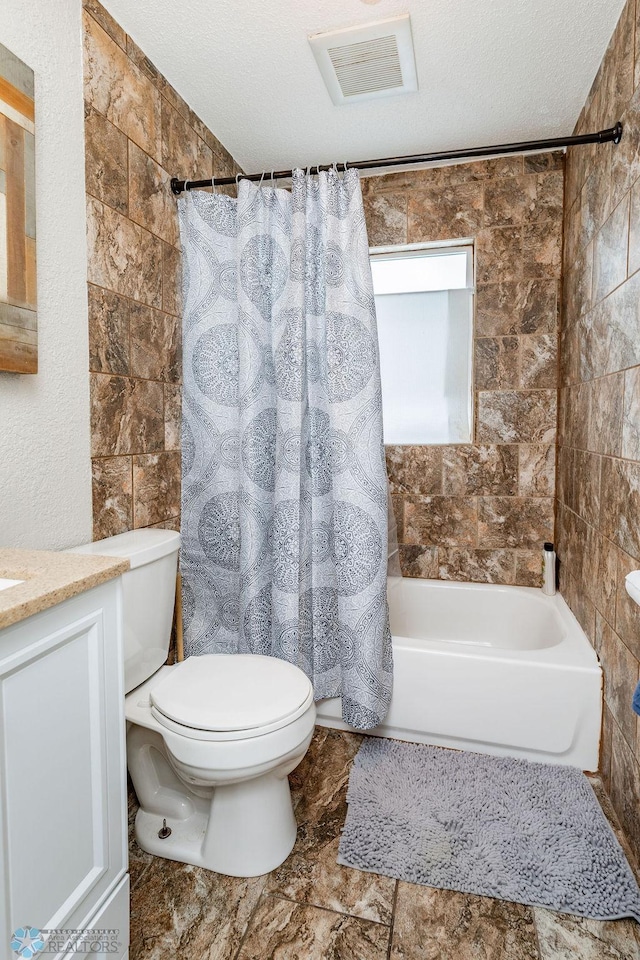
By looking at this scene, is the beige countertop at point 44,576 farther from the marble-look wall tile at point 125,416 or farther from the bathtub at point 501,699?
the bathtub at point 501,699

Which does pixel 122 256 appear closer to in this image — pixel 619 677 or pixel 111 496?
pixel 111 496

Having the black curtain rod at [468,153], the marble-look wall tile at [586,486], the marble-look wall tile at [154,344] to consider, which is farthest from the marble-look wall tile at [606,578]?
the marble-look wall tile at [154,344]

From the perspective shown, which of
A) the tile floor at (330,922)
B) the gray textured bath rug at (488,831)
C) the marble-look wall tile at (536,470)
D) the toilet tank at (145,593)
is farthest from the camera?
the marble-look wall tile at (536,470)

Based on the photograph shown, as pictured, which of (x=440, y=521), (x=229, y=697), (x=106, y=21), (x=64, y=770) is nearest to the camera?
(x=64, y=770)

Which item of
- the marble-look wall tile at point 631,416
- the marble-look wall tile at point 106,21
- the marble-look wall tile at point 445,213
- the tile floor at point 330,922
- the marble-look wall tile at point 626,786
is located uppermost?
the marble-look wall tile at point 106,21

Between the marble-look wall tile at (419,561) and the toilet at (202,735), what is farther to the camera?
the marble-look wall tile at (419,561)

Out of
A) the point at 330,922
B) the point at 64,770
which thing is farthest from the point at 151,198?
the point at 330,922

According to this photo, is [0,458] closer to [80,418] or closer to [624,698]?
[80,418]

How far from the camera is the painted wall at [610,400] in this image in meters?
1.50

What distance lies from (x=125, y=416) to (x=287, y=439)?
0.53 metres

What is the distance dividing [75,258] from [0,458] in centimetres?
61

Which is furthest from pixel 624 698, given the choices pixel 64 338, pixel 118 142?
pixel 118 142

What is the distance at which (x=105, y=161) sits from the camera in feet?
5.25

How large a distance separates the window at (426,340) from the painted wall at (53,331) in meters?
1.53
